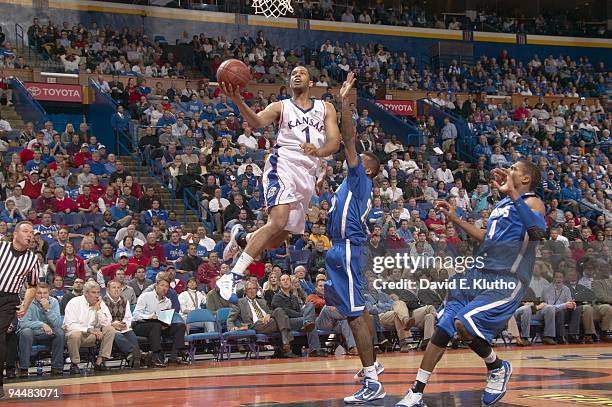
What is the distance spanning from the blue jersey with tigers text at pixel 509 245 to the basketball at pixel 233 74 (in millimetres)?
2329

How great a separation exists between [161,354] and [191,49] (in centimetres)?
1516

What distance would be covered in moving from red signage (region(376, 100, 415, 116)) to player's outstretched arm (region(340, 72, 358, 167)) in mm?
19699

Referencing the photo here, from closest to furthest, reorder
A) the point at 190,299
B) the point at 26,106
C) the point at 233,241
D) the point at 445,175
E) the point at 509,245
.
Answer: the point at 509,245
the point at 233,241
the point at 190,299
the point at 26,106
the point at 445,175

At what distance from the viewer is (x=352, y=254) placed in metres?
7.54

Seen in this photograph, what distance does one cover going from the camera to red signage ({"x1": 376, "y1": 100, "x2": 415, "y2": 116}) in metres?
27.3

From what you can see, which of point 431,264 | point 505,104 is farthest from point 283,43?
point 431,264

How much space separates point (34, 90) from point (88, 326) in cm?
1192

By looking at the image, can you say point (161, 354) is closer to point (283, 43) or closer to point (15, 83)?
point (15, 83)

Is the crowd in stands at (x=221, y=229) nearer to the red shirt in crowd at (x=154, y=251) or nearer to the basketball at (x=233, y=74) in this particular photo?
the red shirt in crowd at (x=154, y=251)

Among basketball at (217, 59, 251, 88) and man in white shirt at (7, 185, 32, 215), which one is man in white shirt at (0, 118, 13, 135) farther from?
basketball at (217, 59, 251, 88)

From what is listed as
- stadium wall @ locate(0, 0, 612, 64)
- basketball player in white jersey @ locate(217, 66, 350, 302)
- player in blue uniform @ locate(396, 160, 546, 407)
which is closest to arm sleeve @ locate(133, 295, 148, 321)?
basketball player in white jersey @ locate(217, 66, 350, 302)

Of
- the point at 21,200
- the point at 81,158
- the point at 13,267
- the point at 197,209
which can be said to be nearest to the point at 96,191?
the point at 21,200

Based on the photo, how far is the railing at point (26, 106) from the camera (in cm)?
2081

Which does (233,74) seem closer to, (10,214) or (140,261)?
(140,261)
